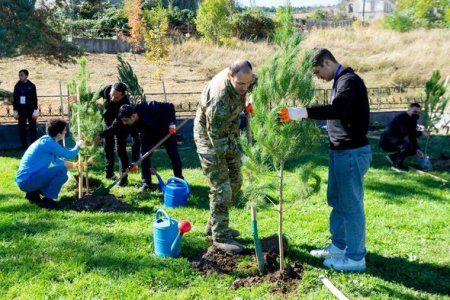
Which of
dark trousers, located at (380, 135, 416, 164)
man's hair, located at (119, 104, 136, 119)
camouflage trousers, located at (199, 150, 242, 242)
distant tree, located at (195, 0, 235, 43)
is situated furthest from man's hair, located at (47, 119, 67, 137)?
distant tree, located at (195, 0, 235, 43)

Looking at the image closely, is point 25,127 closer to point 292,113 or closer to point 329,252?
point 329,252

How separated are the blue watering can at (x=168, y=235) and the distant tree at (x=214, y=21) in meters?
22.9

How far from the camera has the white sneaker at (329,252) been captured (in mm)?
4480

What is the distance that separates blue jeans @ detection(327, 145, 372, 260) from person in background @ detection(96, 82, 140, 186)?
380 cm

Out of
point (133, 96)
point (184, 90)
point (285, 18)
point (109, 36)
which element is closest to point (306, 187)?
point (285, 18)

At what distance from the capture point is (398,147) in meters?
8.74

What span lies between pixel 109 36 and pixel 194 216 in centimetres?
2687

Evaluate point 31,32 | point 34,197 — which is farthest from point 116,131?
point 31,32

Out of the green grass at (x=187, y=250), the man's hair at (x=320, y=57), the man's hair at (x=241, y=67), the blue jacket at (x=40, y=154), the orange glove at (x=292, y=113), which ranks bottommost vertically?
the green grass at (x=187, y=250)

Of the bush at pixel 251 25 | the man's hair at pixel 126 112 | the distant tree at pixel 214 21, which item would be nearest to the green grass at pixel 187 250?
the man's hair at pixel 126 112

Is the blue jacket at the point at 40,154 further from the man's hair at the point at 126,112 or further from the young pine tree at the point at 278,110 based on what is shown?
the young pine tree at the point at 278,110

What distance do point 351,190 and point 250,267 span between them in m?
1.18

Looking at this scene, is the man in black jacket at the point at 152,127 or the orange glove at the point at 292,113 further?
the man in black jacket at the point at 152,127

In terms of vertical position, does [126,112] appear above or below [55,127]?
above
